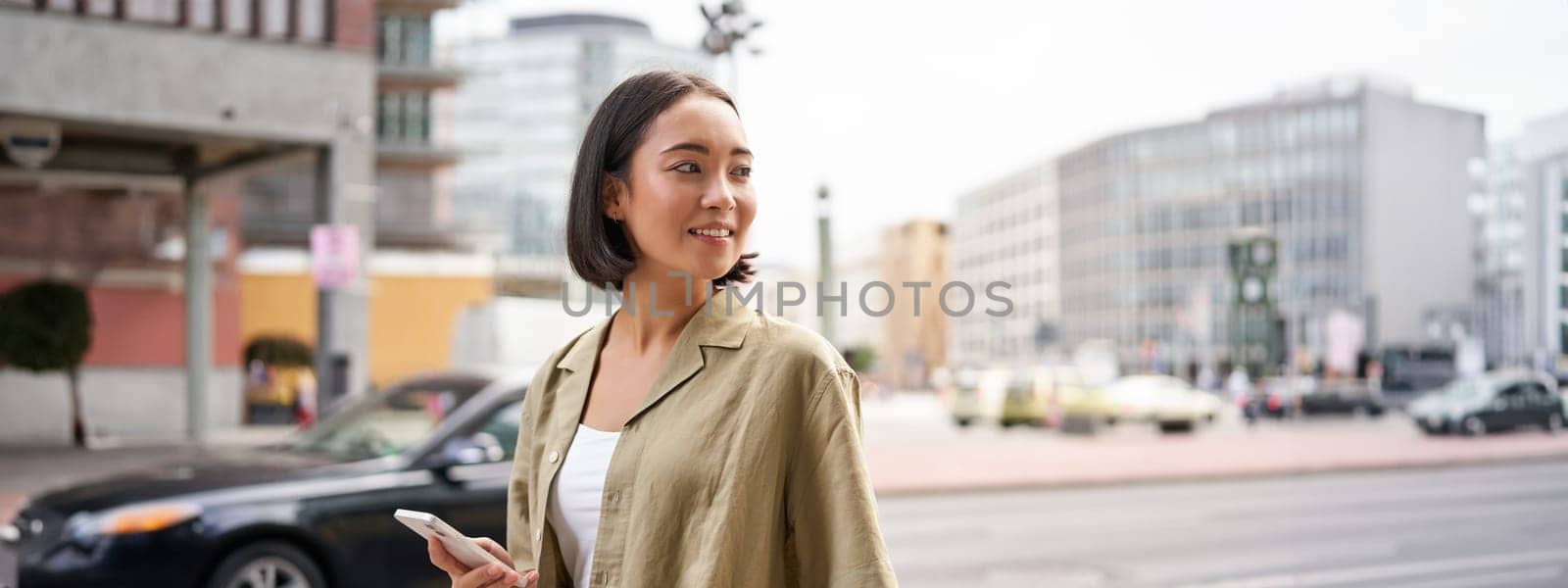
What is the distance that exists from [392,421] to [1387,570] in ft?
22.5

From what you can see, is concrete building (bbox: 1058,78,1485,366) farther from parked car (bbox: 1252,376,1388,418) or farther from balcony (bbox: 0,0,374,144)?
balcony (bbox: 0,0,374,144)

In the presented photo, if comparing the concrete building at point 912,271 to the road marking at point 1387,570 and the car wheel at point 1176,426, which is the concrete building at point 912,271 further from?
the road marking at point 1387,570

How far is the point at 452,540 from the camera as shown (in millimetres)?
1652

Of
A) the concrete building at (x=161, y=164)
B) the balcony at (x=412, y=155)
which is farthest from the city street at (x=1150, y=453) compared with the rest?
the balcony at (x=412, y=155)

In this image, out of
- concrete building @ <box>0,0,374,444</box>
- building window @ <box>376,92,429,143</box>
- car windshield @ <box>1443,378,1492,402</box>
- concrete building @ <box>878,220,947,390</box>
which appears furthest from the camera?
concrete building @ <box>878,220,947,390</box>

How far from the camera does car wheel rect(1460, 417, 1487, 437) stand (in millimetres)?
24594

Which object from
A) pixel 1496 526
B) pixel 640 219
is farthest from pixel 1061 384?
pixel 640 219

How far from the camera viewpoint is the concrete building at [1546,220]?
590 centimetres

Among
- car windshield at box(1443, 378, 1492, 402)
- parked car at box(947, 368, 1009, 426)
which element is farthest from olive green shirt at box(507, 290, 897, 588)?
parked car at box(947, 368, 1009, 426)

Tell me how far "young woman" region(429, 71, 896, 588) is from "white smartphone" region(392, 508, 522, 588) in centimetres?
2

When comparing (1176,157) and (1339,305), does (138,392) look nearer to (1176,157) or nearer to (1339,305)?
(1339,305)

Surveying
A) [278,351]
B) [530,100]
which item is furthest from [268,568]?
[530,100]

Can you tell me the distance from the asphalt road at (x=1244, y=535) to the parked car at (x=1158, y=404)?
14269mm

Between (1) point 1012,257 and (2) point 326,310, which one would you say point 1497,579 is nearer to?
(2) point 326,310
